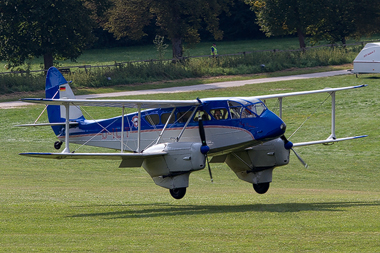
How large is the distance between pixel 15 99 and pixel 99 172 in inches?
878

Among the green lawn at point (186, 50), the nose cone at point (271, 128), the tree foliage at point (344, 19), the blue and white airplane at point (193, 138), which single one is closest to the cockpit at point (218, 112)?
the blue and white airplane at point (193, 138)

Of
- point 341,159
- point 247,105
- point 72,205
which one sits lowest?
point 341,159

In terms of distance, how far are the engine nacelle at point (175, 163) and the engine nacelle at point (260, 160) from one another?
8.76ft

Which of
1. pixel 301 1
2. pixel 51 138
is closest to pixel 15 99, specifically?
pixel 51 138

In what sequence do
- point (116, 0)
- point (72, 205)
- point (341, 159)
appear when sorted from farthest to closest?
point (116, 0), point (341, 159), point (72, 205)

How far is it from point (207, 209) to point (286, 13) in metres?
54.1

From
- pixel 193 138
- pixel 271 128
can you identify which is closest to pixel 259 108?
pixel 271 128

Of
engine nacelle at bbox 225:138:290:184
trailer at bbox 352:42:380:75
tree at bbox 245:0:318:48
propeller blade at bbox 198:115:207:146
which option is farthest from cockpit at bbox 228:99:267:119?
tree at bbox 245:0:318:48

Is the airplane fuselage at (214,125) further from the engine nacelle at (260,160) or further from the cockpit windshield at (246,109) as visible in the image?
the engine nacelle at (260,160)

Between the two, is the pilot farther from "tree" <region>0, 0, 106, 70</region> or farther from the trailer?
"tree" <region>0, 0, 106, 70</region>

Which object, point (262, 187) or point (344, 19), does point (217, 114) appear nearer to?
point (262, 187)

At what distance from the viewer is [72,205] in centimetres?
1781

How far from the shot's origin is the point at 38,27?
52.3m

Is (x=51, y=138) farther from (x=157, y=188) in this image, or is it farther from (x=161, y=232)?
(x=161, y=232)
